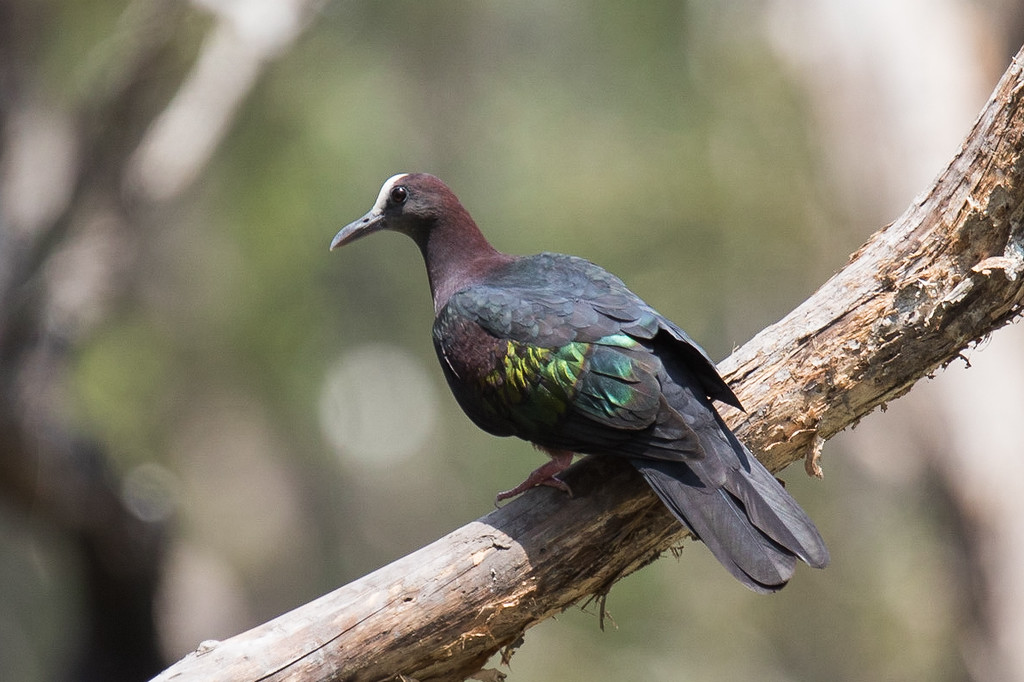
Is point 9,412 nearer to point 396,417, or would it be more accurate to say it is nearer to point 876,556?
point 876,556

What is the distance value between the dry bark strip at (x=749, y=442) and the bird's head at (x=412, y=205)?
148 cm

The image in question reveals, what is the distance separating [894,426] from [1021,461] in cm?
90

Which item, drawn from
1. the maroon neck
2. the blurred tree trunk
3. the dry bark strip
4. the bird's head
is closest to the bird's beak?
the bird's head

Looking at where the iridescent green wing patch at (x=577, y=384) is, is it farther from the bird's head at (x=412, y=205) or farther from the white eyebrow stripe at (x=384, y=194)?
the white eyebrow stripe at (x=384, y=194)

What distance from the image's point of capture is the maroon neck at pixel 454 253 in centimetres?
469

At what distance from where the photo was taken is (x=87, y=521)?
24.0 feet

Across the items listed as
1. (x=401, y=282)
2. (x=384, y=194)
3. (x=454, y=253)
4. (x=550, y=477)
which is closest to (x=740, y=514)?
(x=550, y=477)

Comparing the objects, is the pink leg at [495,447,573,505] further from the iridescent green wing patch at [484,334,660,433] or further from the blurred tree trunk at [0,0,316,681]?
the blurred tree trunk at [0,0,316,681]

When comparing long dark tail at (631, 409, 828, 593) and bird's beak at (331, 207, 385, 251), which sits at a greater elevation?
bird's beak at (331, 207, 385, 251)

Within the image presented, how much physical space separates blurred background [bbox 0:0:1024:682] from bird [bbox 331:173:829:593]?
1.35m

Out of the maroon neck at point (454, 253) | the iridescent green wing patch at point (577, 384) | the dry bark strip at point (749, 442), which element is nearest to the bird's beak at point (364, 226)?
the maroon neck at point (454, 253)

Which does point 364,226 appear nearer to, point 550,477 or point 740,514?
point 550,477

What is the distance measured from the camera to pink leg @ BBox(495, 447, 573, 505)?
3852mm

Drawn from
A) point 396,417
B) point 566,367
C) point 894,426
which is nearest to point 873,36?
point 894,426
